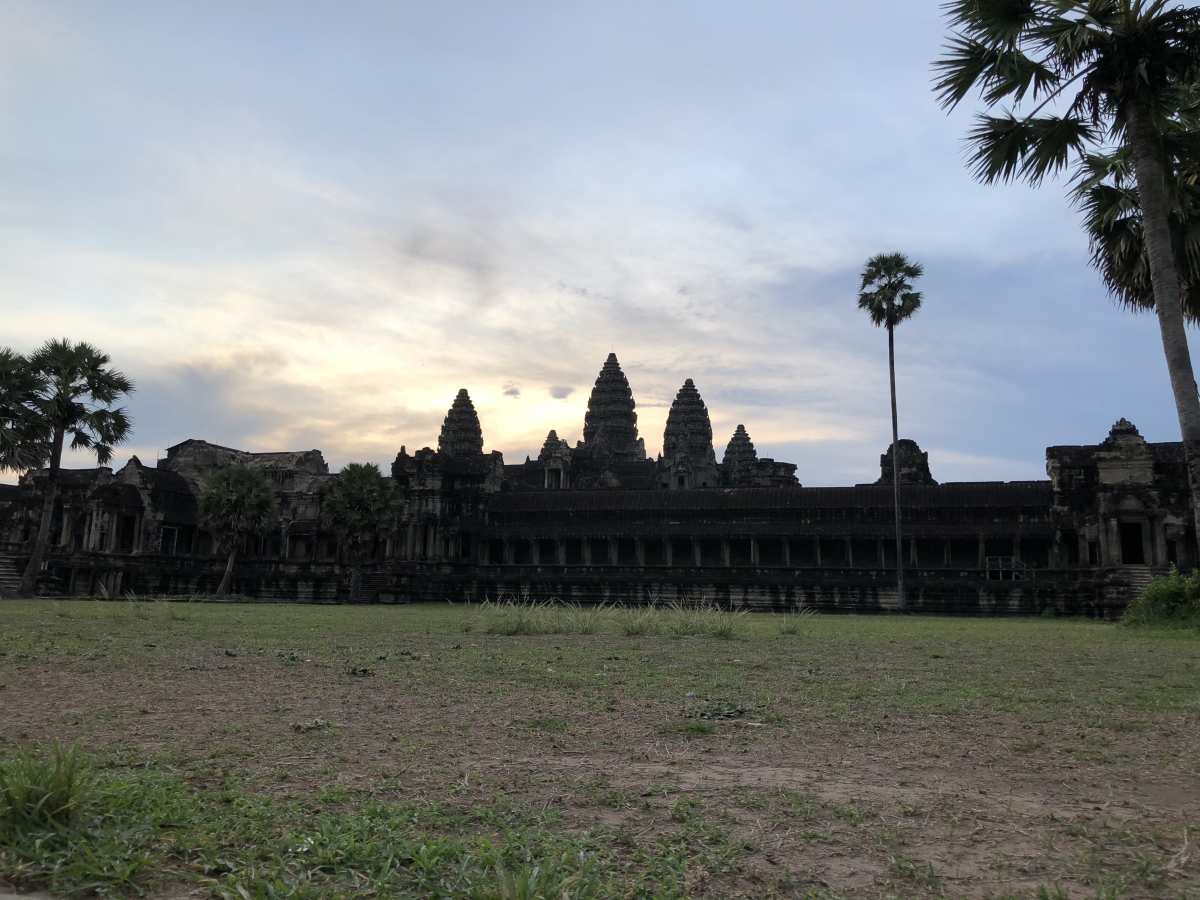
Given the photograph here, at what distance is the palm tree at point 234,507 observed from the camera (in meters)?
46.4

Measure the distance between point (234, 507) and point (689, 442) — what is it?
42098 millimetres

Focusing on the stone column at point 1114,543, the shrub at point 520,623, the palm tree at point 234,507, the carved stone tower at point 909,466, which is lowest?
the shrub at point 520,623

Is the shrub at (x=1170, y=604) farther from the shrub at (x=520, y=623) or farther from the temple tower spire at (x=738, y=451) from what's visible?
the temple tower spire at (x=738, y=451)

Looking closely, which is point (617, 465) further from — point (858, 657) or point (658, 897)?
point (658, 897)

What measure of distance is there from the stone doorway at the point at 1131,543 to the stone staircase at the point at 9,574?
162 ft

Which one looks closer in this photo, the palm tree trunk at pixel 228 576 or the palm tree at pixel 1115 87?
the palm tree at pixel 1115 87

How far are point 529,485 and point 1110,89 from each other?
195 feet

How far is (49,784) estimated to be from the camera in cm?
415

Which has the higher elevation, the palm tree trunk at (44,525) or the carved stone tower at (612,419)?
the carved stone tower at (612,419)

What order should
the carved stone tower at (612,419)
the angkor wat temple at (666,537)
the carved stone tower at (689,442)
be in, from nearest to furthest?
1. the angkor wat temple at (666,537)
2. the carved stone tower at (689,442)
3. the carved stone tower at (612,419)

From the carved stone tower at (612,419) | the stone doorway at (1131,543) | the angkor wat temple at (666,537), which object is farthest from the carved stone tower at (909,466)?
the carved stone tower at (612,419)

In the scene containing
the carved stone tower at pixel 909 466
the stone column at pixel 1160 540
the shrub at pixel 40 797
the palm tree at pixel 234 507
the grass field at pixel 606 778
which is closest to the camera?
the grass field at pixel 606 778

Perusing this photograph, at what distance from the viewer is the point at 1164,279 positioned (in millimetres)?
15133

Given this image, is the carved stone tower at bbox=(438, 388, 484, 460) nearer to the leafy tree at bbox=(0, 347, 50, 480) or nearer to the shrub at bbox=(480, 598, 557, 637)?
the leafy tree at bbox=(0, 347, 50, 480)
